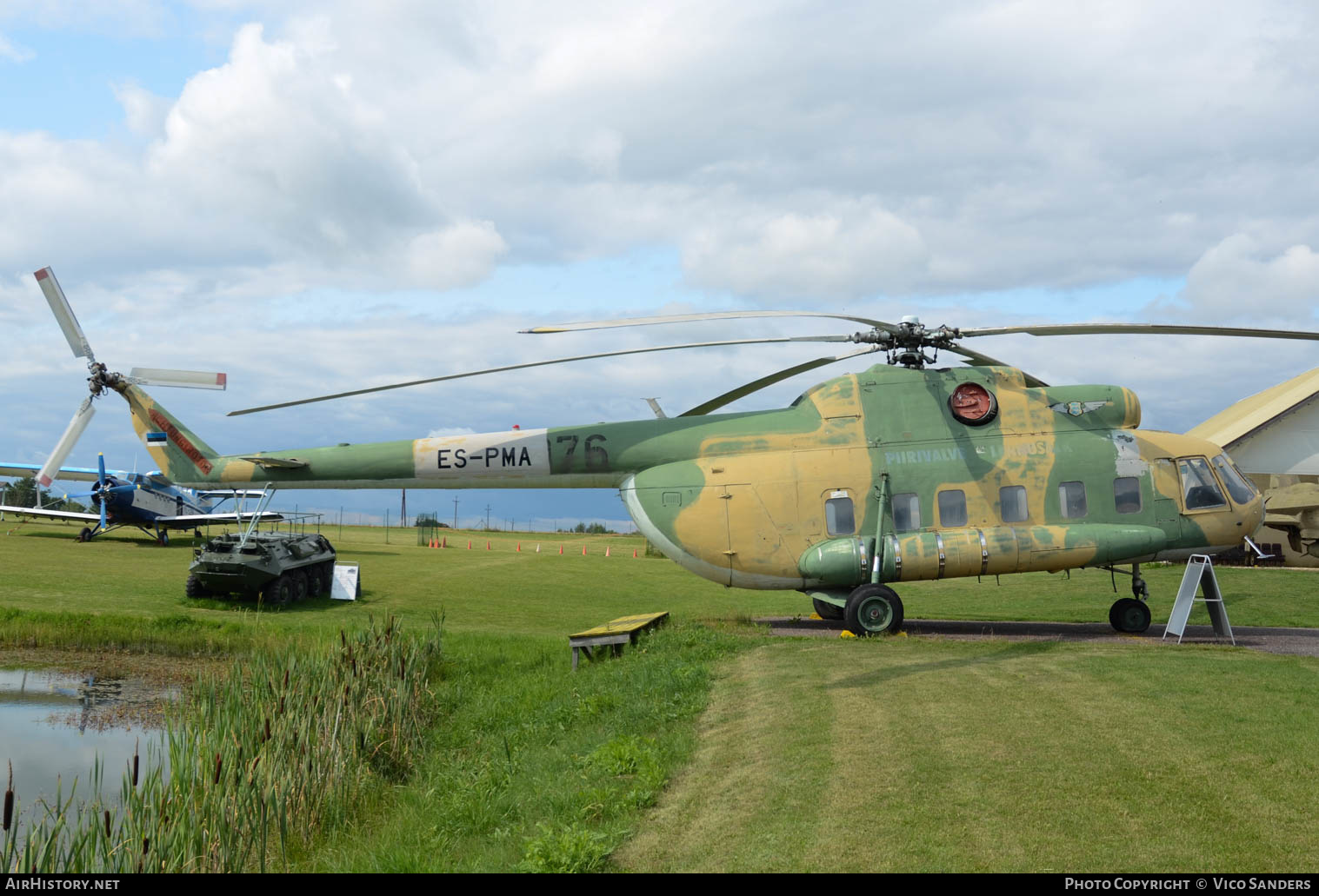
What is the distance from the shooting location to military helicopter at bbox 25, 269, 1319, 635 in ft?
47.3

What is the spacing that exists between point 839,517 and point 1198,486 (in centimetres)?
596

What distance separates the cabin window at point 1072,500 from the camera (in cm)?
1484

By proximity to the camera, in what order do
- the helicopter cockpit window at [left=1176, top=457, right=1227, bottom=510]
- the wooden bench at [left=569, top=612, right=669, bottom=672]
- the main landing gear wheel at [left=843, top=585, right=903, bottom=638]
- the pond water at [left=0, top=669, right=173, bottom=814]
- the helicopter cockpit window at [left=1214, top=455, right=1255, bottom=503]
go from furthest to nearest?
the helicopter cockpit window at [left=1214, top=455, right=1255, bottom=503] → the helicopter cockpit window at [left=1176, top=457, right=1227, bottom=510] → the main landing gear wheel at [left=843, top=585, right=903, bottom=638] → the wooden bench at [left=569, top=612, right=669, bottom=672] → the pond water at [left=0, top=669, right=173, bottom=814]

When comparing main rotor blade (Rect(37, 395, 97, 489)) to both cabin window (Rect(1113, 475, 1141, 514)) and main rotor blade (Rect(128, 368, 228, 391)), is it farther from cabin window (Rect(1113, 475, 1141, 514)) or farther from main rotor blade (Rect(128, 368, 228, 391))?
cabin window (Rect(1113, 475, 1141, 514))

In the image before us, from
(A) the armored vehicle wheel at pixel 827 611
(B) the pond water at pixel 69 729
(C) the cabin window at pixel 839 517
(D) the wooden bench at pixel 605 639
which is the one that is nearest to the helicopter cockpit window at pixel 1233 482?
(C) the cabin window at pixel 839 517

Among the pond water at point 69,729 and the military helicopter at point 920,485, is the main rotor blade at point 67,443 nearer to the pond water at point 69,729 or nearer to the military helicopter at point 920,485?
the pond water at point 69,729

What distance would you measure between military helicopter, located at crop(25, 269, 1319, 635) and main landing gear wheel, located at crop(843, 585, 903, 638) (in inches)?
1.0

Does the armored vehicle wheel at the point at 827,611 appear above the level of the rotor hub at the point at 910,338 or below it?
below

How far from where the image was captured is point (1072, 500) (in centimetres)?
1486

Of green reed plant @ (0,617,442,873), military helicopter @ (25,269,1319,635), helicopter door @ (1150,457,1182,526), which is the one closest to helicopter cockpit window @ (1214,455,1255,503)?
military helicopter @ (25,269,1319,635)

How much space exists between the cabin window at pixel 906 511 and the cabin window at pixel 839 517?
2.26ft

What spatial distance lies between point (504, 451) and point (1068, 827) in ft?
37.9
